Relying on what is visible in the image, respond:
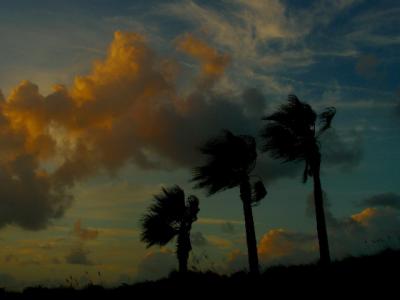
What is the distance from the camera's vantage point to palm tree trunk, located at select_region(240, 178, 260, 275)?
25.2 metres

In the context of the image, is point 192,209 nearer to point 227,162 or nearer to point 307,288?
point 227,162

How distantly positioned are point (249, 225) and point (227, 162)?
11.3 ft

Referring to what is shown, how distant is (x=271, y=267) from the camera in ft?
78.9

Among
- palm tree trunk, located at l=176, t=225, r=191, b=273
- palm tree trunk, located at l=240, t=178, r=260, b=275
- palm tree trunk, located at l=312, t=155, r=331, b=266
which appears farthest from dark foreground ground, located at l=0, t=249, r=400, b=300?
palm tree trunk, located at l=176, t=225, r=191, b=273

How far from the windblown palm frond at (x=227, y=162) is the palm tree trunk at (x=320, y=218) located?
3.69 m

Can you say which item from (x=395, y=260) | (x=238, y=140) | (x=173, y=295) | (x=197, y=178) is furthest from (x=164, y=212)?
(x=395, y=260)

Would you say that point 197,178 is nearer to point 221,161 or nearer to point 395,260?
point 221,161

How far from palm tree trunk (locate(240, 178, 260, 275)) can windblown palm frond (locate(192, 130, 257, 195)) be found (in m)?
0.51

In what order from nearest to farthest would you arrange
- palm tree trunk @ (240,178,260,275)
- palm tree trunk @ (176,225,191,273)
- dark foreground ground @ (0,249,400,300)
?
dark foreground ground @ (0,249,400,300), palm tree trunk @ (240,178,260,275), palm tree trunk @ (176,225,191,273)

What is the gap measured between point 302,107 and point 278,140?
2.07 m

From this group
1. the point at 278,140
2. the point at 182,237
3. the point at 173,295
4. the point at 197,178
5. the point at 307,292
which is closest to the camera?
the point at 307,292

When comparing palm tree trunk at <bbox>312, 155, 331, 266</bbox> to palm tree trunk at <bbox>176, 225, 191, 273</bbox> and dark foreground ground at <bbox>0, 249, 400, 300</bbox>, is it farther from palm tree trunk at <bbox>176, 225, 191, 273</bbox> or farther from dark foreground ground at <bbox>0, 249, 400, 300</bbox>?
palm tree trunk at <bbox>176, 225, 191, 273</bbox>

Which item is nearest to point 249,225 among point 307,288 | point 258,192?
point 258,192

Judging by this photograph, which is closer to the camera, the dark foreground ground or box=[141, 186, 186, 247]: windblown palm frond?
the dark foreground ground
